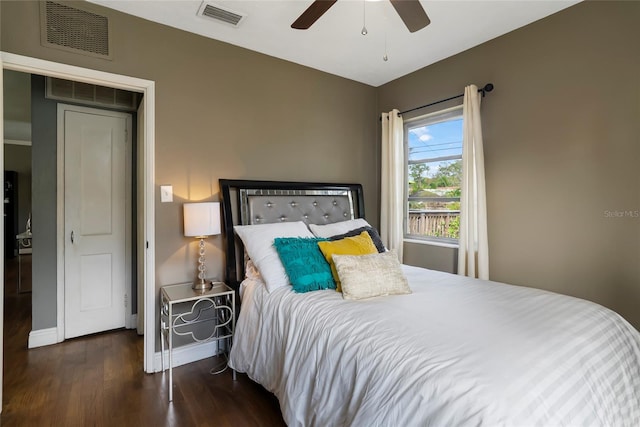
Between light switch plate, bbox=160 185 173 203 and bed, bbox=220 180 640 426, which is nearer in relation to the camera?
bed, bbox=220 180 640 426

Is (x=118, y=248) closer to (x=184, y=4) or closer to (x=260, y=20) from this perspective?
(x=184, y=4)

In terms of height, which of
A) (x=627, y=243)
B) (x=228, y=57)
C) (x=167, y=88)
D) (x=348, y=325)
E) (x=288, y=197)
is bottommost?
(x=348, y=325)

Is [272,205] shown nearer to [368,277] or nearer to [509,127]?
[368,277]

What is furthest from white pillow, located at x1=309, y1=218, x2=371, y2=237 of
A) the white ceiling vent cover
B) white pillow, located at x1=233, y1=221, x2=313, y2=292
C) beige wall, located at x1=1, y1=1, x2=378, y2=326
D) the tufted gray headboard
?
the white ceiling vent cover

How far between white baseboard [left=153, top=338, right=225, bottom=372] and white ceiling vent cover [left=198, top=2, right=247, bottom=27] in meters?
2.61

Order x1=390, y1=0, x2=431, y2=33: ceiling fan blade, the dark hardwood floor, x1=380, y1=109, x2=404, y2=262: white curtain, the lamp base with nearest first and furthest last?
x1=390, y1=0, x2=431, y2=33: ceiling fan blade, the dark hardwood floor, the lamp base, x1=380, y1=109, x2=404, y2=262: white curtain

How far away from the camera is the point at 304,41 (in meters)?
2.81

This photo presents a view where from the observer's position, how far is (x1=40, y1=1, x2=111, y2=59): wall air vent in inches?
83.1

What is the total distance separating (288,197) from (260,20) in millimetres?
1475

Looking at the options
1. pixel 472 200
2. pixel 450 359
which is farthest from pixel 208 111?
pixel 450 359

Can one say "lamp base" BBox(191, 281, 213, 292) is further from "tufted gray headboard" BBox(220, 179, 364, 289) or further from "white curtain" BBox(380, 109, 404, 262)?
"white curtain" BBox(380, 109, 404, 262)

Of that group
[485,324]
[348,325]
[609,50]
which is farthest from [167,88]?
[609,50]

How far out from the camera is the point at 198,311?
8.87ft

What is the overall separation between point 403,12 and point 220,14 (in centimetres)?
140
